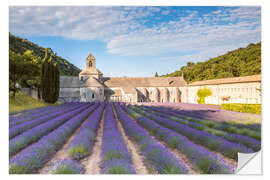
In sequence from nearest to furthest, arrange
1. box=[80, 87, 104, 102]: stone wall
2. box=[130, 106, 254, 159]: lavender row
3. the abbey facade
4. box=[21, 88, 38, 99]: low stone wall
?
1. box=[130, 106, 254, 159]: lavender row
2. box=[21, 88, 38, 99]: low stone wall
3. box=[80, 87, 104, 102]: stone wall
4. the abbey facade

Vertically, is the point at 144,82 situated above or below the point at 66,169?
above

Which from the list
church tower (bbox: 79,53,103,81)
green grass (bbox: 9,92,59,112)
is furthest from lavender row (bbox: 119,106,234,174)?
church tower (bbox: 79,53,103,81)

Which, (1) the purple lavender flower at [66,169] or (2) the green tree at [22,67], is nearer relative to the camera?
(1) the purple lavender flower at [66,169]

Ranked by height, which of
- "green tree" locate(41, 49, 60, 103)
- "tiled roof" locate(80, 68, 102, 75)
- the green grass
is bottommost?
the green grass

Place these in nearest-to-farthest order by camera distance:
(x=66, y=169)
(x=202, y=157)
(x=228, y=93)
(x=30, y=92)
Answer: (x=66, y=169) → (x=202, y=157) → (x=228, y=93) → (x=30, y=92)

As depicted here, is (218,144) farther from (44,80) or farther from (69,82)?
(69,82)

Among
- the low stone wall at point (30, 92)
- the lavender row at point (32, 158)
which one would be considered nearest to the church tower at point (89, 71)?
the low stone wall at point (30, 92)

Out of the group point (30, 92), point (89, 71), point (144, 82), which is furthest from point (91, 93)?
point (144, 82)

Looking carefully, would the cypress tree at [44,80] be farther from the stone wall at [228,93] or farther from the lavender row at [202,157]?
the stone wall at [228,93]

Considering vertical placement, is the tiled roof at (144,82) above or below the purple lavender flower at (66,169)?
above

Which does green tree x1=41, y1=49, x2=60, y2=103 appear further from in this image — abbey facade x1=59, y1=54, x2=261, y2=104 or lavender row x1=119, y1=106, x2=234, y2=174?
lavender row x1=119, y1=106, x2=234, y2=174

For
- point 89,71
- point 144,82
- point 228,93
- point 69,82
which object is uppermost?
point 89,71

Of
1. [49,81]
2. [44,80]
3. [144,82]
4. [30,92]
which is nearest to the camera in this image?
[44,80]

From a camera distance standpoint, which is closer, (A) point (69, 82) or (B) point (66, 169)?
(B) point (66, 169)
